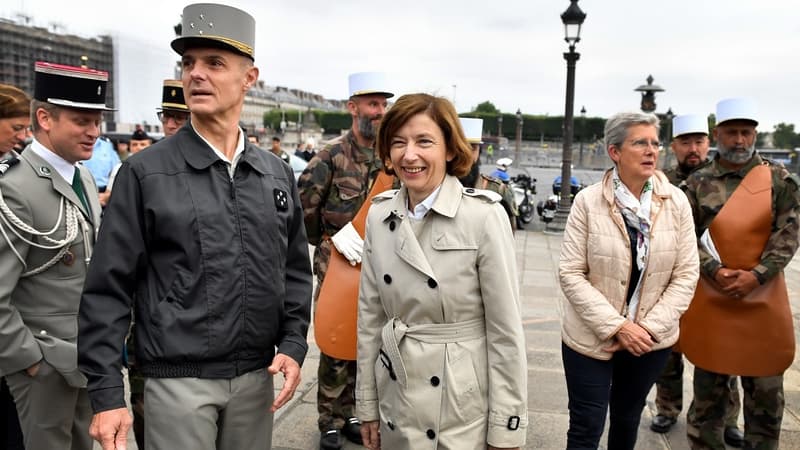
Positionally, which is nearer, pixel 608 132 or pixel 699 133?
pixel 608 132

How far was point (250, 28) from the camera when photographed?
2.09m

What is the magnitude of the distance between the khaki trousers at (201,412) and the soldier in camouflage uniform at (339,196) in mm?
1644

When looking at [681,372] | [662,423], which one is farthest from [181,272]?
[681,372]

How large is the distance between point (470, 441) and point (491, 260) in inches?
24.4

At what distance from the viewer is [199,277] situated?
1.88 m

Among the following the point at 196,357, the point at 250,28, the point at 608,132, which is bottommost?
the point at 196,357

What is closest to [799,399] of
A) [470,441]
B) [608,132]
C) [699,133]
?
[699,133]

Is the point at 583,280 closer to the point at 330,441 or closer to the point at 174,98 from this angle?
the point at 330,441

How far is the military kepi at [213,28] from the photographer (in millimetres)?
1961

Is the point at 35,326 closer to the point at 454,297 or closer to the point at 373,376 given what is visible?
the point at 373,376

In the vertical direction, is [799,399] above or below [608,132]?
below

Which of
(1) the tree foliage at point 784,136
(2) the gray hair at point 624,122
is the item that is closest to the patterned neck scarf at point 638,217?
(2) the gray hair at point 624,122

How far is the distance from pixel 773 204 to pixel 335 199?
2.42 m

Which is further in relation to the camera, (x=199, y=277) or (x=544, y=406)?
(x=544, y=406)
